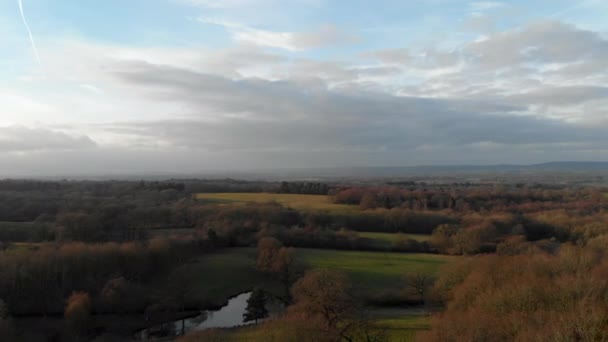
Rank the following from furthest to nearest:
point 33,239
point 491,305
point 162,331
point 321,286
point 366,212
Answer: point 366,212, point 33,239, point 162,331, point 321,286, point 491,305

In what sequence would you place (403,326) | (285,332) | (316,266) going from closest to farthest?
(285,332), (403,326), (316,266)

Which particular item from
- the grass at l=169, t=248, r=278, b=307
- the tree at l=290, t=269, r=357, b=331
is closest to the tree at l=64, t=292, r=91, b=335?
the grass at l=169, t=248, r=278, b=307

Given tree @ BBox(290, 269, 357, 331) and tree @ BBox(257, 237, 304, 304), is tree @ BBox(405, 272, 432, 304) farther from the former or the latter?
tree @ BBox(290, 269, 357, 331)

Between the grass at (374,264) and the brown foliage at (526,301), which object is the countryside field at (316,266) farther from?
Result: the brown foliage at (526,301)

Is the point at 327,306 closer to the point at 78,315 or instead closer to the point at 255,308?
the point at 255,308

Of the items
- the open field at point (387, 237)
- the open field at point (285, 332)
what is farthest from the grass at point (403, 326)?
the open field at point (387, 237)

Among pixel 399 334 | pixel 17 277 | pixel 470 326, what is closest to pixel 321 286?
pixel 399 334

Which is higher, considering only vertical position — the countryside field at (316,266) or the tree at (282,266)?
the tree at (282,266)

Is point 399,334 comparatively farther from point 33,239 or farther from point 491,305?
point 33,239

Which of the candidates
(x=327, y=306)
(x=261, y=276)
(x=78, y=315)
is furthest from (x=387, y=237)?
(x=78, y=315)
